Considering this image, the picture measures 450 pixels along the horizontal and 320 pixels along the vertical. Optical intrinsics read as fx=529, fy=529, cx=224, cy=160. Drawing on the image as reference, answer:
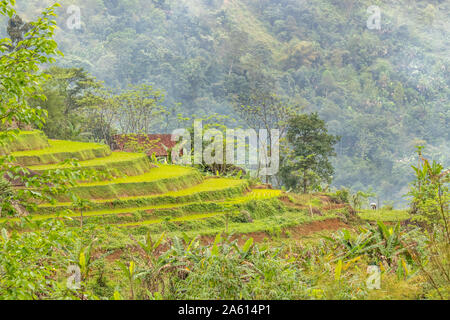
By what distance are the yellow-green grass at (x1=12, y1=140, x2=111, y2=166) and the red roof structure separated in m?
8.41

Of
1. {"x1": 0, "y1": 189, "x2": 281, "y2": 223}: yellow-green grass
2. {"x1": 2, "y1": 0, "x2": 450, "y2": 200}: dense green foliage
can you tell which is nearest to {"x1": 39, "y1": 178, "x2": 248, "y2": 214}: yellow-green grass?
{"x1": 0, "y1": 189, "x2": 281, "y2": 223}: yellow-green grass

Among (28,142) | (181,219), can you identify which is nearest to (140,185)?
→ (181,219)

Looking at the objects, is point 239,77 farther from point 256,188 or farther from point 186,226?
point 186,226

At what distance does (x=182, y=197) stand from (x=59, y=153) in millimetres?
3064

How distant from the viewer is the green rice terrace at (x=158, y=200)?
33.9 feet

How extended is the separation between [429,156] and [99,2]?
127 ft

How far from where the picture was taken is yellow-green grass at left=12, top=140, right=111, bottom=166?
11.7m

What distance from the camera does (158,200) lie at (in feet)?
37.4

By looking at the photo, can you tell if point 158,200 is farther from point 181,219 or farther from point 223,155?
point 223,155

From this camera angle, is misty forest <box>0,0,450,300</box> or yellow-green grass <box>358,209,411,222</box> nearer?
misty forest <box>0,0,450,300</box>

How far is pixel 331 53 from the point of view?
55.4 meters

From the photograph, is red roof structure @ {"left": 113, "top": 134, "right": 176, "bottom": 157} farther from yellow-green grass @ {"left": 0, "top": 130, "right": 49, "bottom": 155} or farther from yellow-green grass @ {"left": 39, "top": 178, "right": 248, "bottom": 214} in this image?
yellow-green grass @ {"left": 0, "top": 130, "right": 49, "bottom": 155}
